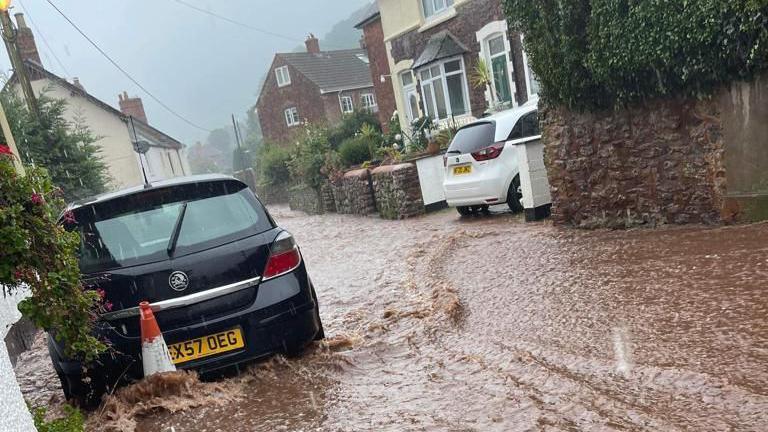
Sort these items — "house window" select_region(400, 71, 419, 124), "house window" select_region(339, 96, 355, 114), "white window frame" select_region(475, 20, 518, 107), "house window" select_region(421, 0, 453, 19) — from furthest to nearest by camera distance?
1. "house window" select_region(339, 96, 355, 114)
2. "house window" select_region(400, 71, 419, 124)
3. "house window" select_region(421, 0, 453, 19)
4. "white window frame" select_region(475, 20, 518, 107)

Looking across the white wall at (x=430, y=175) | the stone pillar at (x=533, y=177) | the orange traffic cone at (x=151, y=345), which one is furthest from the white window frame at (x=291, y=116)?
the orange traffic cone at (x=151, y=345)

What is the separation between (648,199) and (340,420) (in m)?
5.00

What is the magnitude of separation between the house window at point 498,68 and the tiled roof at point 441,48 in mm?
975

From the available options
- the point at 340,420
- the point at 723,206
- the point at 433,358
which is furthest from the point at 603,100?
the point at 340,420

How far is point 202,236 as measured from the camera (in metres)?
4.34

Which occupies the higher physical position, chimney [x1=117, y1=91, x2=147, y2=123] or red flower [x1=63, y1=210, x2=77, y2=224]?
chimney [x1=117, y1=91, x2=147, y2=123]

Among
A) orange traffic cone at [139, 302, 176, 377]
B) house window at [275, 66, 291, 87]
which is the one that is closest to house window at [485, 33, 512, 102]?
orange traffic cone at [139, 302, 176, 377]

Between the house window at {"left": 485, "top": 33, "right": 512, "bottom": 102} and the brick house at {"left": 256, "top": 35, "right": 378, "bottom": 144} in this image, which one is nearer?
the house window at {"left": 485, "top": 33, "right": 512, "bottom": 102}

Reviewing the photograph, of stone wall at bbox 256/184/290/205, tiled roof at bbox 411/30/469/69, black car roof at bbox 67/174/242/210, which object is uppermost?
tiled roof at bbox 411/30/469/69

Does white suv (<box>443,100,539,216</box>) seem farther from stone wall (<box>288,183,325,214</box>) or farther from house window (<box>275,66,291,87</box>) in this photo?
house window (<box>275,66,291,87</box>)

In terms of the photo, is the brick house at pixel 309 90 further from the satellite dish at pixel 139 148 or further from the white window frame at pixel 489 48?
the white window frame at pixel 489 48

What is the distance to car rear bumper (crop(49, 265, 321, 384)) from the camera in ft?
13.4

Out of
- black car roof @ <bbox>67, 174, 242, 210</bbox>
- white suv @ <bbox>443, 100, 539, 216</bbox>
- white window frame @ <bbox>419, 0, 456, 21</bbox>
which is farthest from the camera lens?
white window frame @ <bbox>419, 0, 456, 21</bbox>

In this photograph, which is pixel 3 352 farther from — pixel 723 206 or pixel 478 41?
pixel 478 41
